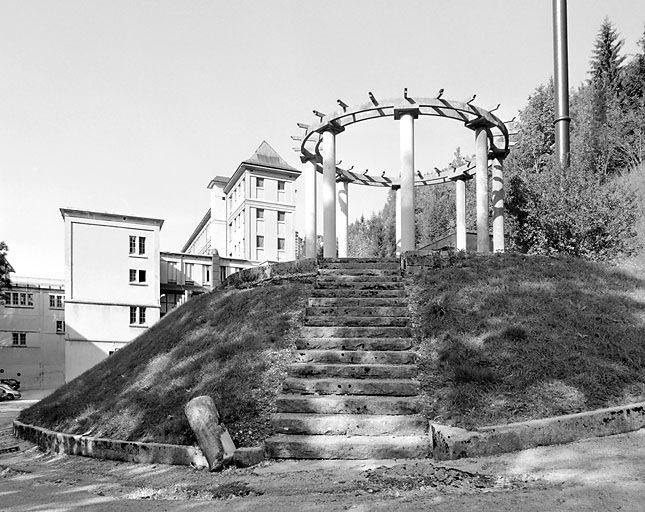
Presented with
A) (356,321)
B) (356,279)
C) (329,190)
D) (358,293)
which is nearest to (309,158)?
(329,190)

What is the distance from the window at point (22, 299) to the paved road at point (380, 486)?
47.2 m

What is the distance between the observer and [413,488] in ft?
14.1

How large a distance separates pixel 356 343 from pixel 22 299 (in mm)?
48047

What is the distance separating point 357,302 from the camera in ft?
29.4

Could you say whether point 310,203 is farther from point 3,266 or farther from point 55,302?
point 55,302

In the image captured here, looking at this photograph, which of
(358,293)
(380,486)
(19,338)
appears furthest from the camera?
(19,338)

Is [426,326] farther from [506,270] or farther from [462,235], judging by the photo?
[462,235]

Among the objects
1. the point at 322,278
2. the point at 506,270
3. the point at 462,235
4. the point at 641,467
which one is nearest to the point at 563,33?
the point at 462,235

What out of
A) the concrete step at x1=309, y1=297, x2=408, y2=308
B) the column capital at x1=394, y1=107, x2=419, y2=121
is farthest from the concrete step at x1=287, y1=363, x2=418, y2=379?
the column capital at x1=394, y1=107, x2=419, y2=121

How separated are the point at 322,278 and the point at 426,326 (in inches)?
103

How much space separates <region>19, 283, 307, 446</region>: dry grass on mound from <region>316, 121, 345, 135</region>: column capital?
198 inches

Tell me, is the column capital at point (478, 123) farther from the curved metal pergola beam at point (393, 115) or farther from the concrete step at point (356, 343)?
the concrete step at point (356, 343)

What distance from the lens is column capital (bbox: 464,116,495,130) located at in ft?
43.6

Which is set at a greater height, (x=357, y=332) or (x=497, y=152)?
(x=497, y=152)
